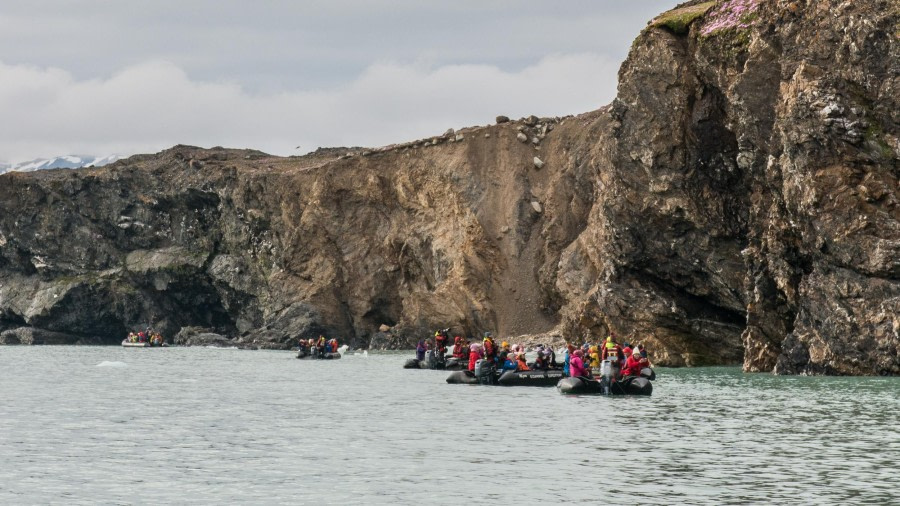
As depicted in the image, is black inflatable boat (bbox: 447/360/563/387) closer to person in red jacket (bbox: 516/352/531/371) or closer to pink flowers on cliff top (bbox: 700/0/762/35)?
person in red jacket (bbox: 516/352/531/371)

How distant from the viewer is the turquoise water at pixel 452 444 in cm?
2805

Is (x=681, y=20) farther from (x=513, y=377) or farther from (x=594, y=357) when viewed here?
(x=513, y=377)

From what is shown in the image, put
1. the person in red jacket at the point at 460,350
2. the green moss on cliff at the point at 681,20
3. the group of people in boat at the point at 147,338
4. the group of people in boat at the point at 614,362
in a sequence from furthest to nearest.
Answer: the group of people in boat at the point at 147,338 → the green moss on cliff at the point at 681,20 → the person in red jacket at the point at 460,350 → the group of people in boat at the point at 614,362

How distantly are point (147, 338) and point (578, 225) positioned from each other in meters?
57.6

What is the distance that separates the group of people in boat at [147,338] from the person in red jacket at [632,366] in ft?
313

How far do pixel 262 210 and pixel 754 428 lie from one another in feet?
364

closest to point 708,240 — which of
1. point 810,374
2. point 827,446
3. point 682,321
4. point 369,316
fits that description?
point 682,321

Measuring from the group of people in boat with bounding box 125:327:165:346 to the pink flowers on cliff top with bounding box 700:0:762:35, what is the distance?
86.5 metres

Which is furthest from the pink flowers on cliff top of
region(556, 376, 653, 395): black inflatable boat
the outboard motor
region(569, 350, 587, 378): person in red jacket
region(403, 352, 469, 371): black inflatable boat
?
region(556, 376, 653, 395): black inflatable boat

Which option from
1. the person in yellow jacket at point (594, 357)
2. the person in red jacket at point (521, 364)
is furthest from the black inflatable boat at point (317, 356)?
the person in yellow jacket at point (594, 357)

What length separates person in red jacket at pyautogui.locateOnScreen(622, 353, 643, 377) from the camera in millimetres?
56250

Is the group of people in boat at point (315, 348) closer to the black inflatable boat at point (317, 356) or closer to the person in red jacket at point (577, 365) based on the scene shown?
the black inflatable boat at point (317, 356)

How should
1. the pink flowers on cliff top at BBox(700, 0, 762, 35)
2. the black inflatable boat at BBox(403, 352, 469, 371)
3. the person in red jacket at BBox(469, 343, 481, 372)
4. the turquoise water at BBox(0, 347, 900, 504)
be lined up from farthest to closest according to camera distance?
the black inflatable boat at BBox(403, 352, 469, 371), the pink flowers on cliff top at BBox(700, 0, 762, 35), the person in red jacket at BBox(469, 343, 481, 372), the turquoise water at BBox(0, 347, 900, 504)

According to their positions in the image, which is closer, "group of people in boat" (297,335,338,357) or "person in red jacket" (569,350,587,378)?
"person in red jacket" (569,350,587,378)
